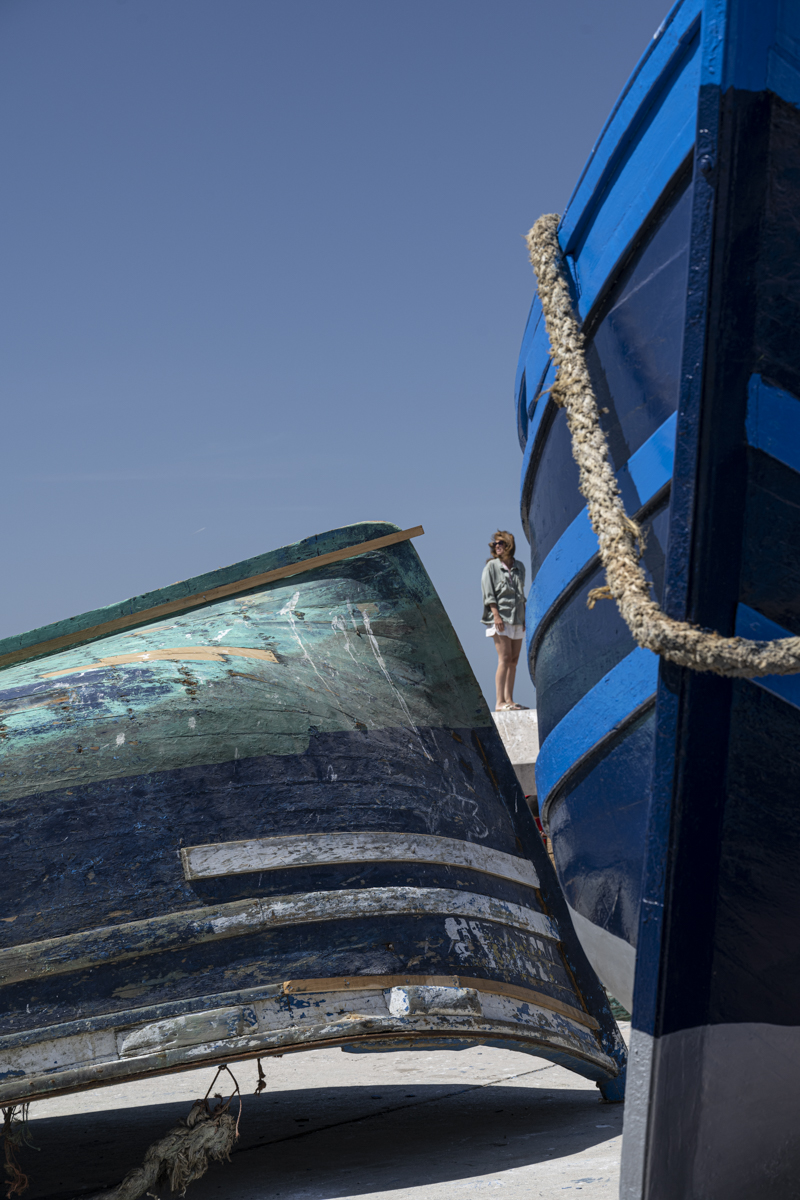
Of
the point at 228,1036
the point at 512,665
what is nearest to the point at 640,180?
the point at 228,1036

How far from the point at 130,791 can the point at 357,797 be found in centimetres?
58

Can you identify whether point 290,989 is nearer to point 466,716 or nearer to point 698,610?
point 466,716

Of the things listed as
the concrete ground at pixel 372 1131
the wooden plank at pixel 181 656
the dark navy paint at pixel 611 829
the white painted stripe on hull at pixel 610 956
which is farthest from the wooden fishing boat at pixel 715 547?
the wooden plank at pixel 181 656

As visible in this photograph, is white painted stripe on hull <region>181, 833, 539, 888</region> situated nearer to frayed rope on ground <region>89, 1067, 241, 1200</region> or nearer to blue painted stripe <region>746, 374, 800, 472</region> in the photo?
frayed rope on ground <region>89, 1067, 241, 1200</region>

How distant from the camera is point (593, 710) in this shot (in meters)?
2.18

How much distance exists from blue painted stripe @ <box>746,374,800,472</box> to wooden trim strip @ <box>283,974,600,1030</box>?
1.51m

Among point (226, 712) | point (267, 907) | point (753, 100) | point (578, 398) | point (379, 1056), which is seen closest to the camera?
point (753, 100)

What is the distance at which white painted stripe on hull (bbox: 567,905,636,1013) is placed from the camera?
2227mm

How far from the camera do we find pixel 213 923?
2.29 m

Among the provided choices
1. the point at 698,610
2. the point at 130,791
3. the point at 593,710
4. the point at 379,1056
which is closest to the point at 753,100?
the point at 698,610

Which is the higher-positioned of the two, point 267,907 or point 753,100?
point 753,100

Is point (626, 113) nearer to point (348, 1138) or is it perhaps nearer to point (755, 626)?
point (755, 626)

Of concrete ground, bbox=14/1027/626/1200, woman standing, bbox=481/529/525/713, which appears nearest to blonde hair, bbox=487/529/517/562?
woman standing, bbox=481/529/525/713

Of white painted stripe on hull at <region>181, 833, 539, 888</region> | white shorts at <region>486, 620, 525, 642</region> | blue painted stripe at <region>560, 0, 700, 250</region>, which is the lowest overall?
white painted stripe on hull at <region>181, 833, 539, 888</region>
